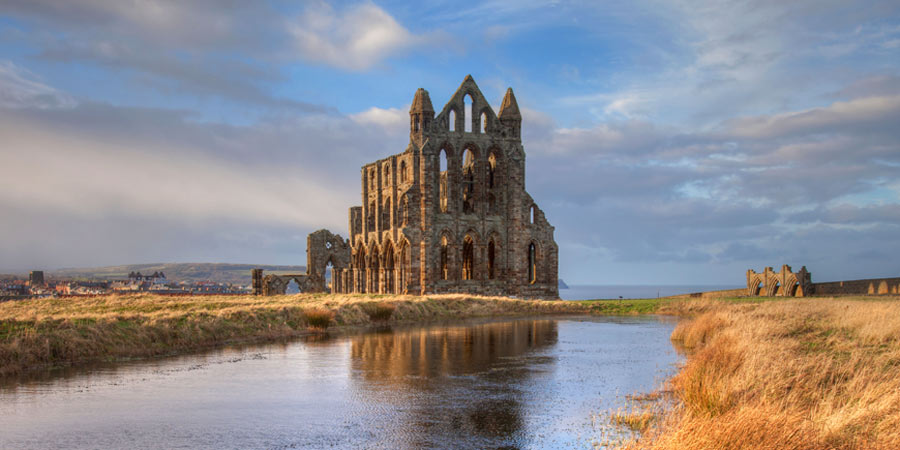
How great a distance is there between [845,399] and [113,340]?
19.0m

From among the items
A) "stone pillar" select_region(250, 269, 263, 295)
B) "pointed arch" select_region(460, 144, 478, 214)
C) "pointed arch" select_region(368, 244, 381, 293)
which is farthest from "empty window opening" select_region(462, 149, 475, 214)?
"stone pillar" select_region(250, 269, 263, 295)

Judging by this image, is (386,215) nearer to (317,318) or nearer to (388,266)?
(388,266)

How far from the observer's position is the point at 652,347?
23.5 m

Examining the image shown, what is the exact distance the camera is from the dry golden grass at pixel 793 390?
787 cm

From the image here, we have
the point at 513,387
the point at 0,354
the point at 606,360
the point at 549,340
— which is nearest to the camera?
the point at 513,387

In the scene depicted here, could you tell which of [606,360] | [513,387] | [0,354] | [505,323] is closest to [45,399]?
[0,354]

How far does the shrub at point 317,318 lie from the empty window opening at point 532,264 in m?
34.3

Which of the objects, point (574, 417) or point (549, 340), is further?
point (549, 340)

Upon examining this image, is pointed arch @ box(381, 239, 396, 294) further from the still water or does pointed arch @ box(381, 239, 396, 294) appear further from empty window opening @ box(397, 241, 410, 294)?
the still water

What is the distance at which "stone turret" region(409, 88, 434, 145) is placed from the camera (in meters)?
59.4

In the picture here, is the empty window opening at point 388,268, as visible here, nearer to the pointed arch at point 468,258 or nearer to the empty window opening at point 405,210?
the empty window opening at point 405,210

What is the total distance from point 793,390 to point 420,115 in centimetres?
5046

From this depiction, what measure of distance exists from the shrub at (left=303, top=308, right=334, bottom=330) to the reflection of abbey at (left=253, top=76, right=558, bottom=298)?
2615cm

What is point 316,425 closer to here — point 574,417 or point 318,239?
point 574,417
